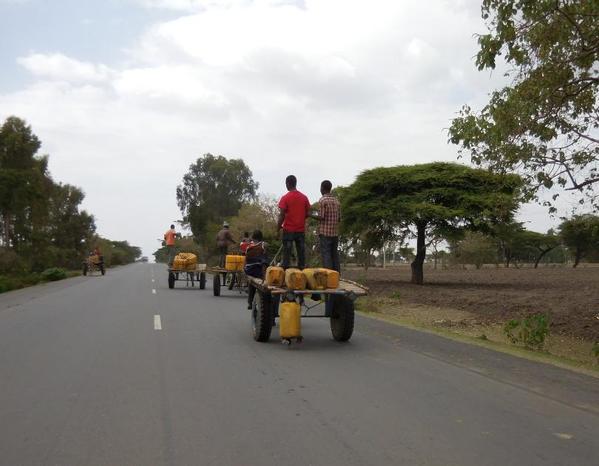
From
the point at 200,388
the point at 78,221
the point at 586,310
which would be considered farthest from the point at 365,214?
the point at 78,221

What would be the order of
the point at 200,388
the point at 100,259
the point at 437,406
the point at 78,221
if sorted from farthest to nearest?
the point at 78,221, the point at 100,259, the point at 200,388, the point at 437,406

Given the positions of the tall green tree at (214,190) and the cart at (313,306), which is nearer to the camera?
the cart at (313,306)

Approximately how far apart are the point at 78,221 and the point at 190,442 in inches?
2465

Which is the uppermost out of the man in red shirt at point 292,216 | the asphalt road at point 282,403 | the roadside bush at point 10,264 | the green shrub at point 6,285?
the man in red shirt at point 292,216

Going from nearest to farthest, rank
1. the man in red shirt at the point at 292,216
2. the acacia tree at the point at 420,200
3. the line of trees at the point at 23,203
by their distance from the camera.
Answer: the man in red shirt at the point at 292,216
the acacia tree at the point at 420,200
the line of trees at the point at 23,203

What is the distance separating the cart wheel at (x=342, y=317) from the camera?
32.5 feet

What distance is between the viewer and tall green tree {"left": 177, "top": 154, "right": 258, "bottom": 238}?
218 feet

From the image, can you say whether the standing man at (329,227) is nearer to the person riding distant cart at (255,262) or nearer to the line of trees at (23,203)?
the person riding distant cart at (255,262)

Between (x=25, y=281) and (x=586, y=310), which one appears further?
(x=25, y=281)

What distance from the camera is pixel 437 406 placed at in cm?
611

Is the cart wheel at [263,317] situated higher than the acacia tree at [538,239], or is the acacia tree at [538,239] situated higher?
the acacia tree at [538,239]

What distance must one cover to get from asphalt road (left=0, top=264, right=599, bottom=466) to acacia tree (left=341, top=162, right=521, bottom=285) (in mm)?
16834

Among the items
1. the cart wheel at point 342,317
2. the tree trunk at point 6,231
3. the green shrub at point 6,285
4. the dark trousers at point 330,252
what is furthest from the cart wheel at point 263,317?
the tree trunk at point 6,231

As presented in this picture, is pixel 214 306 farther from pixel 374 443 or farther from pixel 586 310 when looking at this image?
pixel 374 443
